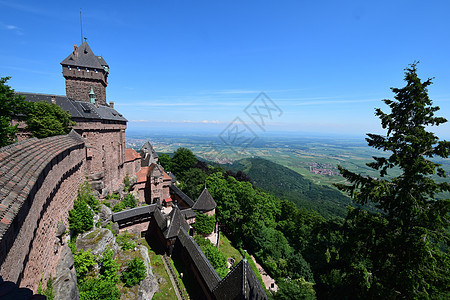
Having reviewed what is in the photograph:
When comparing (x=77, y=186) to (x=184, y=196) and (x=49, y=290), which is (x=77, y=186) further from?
(x=184, y=196)

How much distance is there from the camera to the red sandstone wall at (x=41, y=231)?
5262mm

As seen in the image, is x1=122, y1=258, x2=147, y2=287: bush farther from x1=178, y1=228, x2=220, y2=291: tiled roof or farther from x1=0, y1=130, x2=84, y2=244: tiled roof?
x1=0, y1=130, x2=84, y2=244: tiled roof

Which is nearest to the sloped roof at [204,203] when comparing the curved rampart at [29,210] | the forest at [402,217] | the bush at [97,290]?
the bush at [97,290]

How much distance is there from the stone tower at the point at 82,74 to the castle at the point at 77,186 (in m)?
0.09

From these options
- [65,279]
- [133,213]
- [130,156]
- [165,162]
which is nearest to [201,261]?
[65,279]

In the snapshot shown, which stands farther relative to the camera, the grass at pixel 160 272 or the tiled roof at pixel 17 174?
the grass at pixel 160 272

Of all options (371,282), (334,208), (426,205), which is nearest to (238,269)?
(371,282)

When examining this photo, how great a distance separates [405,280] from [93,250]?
53.6 feet

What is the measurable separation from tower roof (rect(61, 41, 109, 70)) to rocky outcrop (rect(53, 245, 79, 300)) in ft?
69.5

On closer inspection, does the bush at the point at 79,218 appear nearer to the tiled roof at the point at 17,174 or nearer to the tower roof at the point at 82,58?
the tiled roof at the point at 17,174

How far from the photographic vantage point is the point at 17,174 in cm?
570

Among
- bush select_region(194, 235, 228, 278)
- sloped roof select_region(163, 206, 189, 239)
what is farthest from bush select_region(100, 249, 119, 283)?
bush select_region(194, 235, 228, 278)

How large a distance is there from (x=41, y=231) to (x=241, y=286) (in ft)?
37.0

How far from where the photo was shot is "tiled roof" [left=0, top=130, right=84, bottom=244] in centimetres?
443
